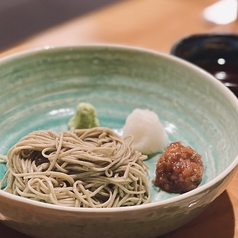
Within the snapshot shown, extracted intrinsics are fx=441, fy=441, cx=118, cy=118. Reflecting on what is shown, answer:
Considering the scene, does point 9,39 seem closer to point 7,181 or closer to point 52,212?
point 7,181

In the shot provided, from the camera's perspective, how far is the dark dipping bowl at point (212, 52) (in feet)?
5.50

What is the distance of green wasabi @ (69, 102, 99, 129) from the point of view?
4.66 feet

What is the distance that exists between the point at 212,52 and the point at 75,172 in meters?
0.82

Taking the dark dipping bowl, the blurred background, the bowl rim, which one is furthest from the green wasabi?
the blurred background

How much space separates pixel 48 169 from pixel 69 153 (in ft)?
0.24

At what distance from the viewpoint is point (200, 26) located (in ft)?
7.43

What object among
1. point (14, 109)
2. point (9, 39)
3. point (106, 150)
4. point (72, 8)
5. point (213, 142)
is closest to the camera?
point (106, 150)

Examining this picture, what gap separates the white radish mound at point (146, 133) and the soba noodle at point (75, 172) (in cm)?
7

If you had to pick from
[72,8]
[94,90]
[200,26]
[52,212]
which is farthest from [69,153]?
[72,8]

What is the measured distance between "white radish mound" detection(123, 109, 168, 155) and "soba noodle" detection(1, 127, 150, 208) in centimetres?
7

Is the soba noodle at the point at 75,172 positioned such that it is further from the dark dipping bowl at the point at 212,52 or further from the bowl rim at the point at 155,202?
the dark dipping bowl at the point at 212,52

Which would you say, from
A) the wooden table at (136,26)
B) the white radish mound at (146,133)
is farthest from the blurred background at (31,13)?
the white radish mound at (146,133)

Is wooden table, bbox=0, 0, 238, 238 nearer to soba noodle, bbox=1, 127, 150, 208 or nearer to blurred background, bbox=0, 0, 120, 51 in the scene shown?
blurred background, bbox=0, 0, 120, 51

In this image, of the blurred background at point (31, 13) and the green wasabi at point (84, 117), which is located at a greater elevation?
the blurred background at point (31, 13)
